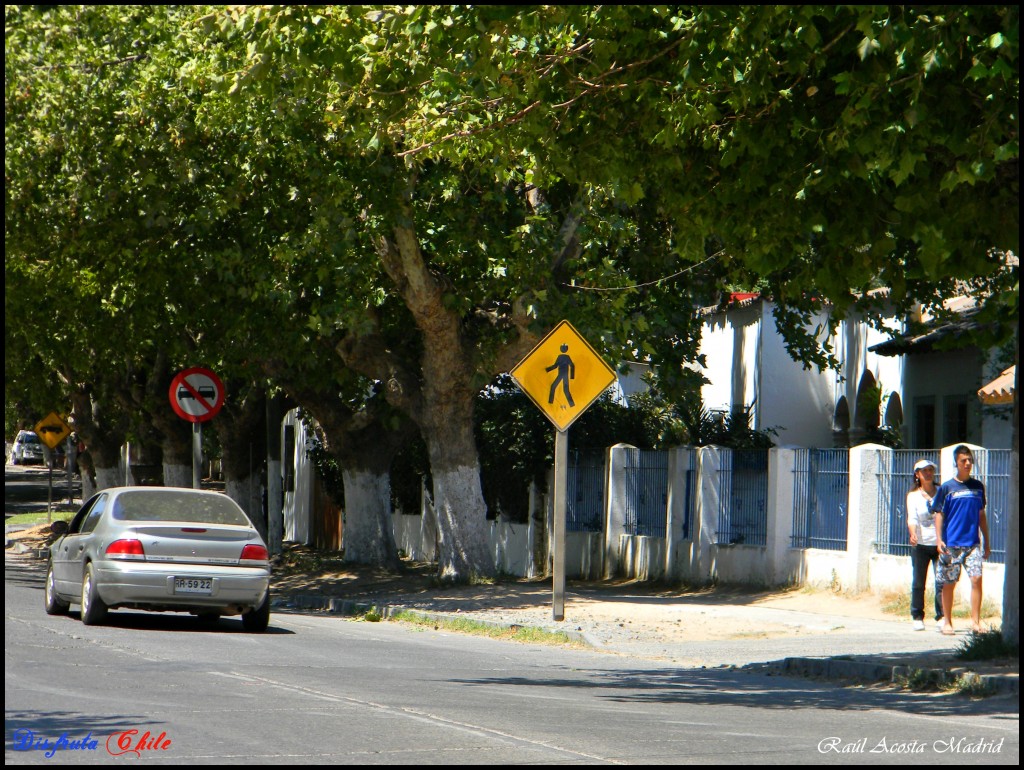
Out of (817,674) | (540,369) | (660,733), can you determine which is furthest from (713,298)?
(660,733)

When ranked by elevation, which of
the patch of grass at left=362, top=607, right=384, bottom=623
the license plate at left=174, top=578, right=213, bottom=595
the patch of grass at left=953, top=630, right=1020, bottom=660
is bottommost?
the patch of grass at left=362, top=607, right=384, bottom=623

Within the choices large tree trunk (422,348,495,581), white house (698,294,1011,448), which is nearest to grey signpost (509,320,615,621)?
large tree trunk (422,348,495,581)

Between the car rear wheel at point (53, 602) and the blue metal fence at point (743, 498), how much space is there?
31.6ft

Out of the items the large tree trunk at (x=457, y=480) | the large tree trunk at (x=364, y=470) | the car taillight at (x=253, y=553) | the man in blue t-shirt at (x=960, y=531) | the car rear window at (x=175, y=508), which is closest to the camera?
the man in blue t-shirt at (x=960, y=531)

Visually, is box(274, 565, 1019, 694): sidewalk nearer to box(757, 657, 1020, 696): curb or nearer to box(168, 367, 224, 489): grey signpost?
box(757, 657, 1020, 696): curb

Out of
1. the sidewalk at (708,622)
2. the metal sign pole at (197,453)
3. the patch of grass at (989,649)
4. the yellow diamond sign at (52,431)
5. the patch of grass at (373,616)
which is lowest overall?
the patch of grass at (373,616)

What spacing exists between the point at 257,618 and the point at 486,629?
283 cm

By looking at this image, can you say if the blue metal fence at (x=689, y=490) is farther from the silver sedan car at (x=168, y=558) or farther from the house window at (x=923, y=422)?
the silver sedan car at (x=168, y=558)

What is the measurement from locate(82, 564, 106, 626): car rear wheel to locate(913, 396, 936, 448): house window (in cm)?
1685

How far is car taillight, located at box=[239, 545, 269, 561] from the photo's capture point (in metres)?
14.4

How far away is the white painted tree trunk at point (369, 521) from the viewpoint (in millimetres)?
23781

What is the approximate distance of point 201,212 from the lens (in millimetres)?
18234

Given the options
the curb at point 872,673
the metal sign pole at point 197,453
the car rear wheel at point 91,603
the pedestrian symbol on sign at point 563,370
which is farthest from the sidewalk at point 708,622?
the car rear wheel at point 91,603

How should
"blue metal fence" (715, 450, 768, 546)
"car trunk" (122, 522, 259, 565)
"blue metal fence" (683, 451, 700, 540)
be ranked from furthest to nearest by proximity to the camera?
"blue metal fence" (683, 451, 700, 540) → "blue metal fence" (715, 450, 768, 546) → "car trunk" (122, 522, 259, 565)
